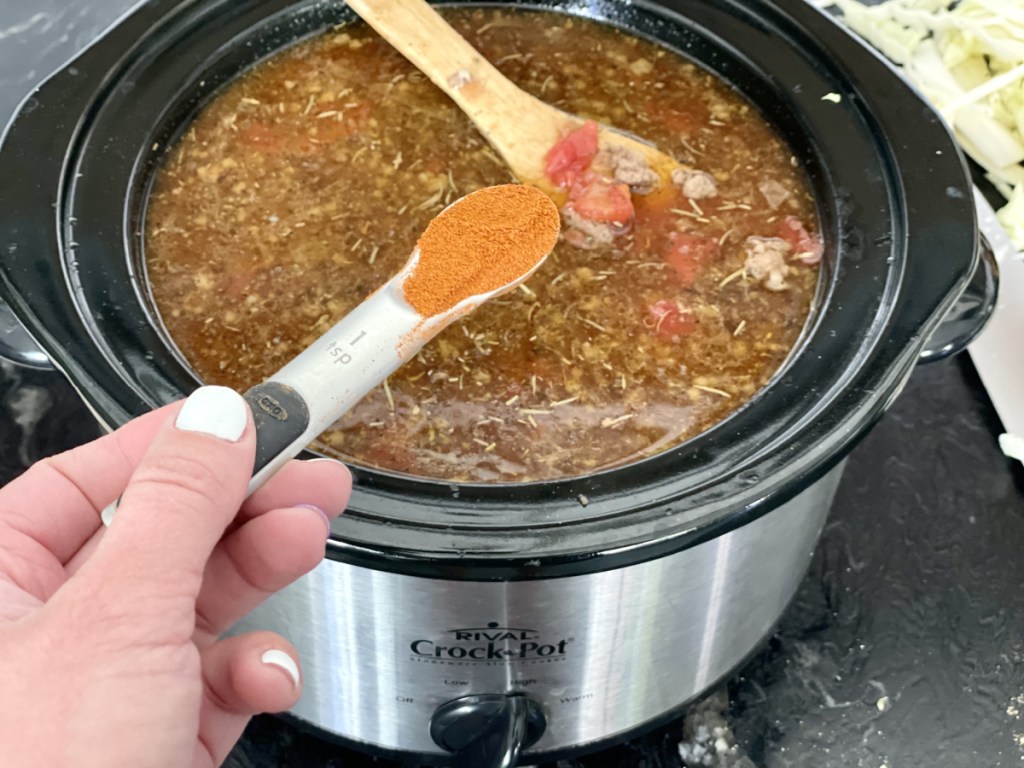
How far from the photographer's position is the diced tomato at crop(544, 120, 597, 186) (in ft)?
4.69

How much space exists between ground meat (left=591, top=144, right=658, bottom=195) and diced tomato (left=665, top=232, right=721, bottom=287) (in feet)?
0.28

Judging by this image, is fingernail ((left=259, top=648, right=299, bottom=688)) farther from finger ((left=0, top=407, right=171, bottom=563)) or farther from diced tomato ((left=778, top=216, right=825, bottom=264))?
diced tomato ((left=778, top=216, right=825, bottom=264))

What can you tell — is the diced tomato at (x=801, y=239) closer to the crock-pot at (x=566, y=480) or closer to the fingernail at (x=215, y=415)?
the crock-pot at (x=566, y=480)

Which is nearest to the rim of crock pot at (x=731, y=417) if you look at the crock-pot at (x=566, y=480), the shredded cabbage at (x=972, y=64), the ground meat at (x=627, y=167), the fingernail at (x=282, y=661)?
the crock-pot at (x=566, y=480)

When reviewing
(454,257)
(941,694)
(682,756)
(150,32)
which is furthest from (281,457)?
(941,694)

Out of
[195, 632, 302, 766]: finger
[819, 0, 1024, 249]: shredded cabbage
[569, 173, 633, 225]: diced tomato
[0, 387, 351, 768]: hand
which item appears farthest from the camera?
[819, 0, 1024, 249]: shredded cabbage

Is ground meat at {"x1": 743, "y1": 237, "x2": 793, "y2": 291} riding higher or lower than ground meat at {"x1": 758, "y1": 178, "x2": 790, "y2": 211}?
lower

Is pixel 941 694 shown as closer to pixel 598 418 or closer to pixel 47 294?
pixel 598 418

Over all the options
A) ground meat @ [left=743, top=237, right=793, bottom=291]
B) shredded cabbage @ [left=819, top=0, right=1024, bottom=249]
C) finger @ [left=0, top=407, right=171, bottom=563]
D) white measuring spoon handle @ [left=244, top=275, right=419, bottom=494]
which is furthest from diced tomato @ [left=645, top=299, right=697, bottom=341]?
shredded cabbage @ [left=819, top=0, right=1024, bottom=249]

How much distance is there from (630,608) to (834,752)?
1.89 feet

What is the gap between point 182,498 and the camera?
75cm

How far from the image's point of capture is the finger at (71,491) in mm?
971

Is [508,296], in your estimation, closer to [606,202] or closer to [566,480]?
[606,202]

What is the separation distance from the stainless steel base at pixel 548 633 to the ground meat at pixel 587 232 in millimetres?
409
